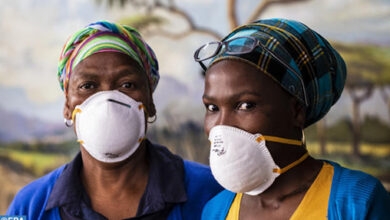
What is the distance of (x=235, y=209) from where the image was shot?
1.35 meters

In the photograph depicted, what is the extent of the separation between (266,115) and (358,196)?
33 centimetres

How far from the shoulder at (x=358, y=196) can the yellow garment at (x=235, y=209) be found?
34 centimetres

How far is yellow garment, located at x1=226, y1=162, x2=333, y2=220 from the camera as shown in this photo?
112cm

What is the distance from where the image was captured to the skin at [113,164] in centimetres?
161

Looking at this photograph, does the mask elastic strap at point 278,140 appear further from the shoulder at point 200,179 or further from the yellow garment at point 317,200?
the shoulder at point 200,179

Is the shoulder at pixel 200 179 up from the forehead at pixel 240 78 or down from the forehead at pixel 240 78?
down

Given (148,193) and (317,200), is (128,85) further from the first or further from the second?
(317,200)

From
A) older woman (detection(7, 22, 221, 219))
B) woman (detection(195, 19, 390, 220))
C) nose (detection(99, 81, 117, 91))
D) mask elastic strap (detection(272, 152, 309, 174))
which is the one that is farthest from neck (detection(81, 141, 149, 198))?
mask elastic strap (detection(272, 152, 309, 174))

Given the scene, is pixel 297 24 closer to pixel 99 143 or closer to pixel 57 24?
pixel 99 143

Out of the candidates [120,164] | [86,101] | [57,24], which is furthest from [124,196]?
[57,24]

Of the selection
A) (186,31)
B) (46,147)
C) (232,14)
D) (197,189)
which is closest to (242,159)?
(197,189)

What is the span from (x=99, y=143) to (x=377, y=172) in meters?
2.89

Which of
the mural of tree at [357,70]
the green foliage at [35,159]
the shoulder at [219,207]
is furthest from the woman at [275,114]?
the green foliage at [35,159]

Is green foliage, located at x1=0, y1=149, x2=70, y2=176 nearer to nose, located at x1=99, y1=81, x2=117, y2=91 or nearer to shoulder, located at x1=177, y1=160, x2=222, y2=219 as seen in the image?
shoulder, located at x1=177, y1=160, x2=222, y2=219
